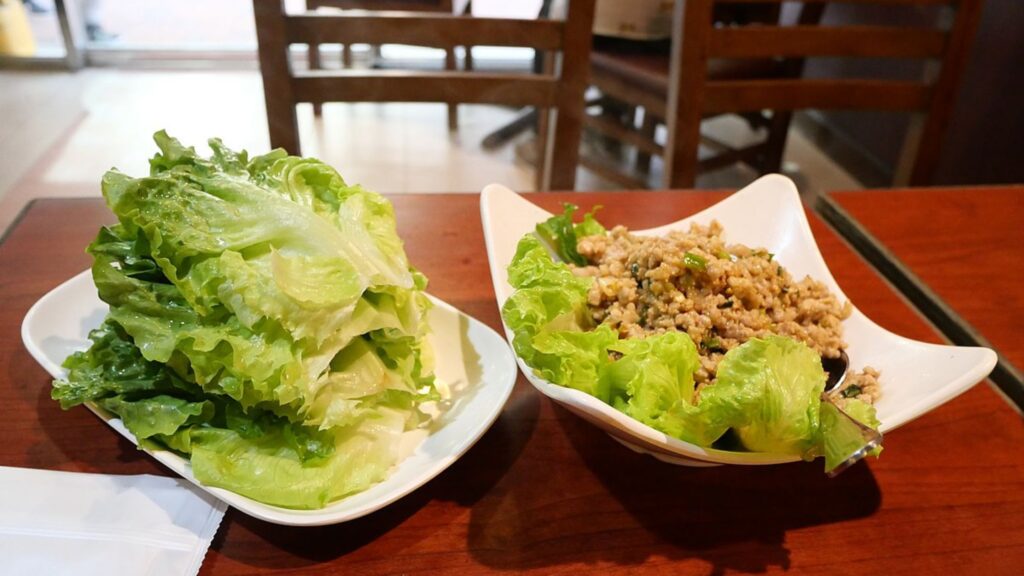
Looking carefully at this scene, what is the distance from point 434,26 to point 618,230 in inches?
28.3

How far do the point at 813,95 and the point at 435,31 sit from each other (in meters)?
0.90

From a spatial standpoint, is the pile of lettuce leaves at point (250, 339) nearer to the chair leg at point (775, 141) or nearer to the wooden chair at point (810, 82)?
the wooden chair at point (810, 82)

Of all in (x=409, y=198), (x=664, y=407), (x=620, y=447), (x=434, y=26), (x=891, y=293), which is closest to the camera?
(x=664, y=407)

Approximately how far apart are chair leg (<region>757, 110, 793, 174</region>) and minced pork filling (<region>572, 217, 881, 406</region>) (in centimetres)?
210

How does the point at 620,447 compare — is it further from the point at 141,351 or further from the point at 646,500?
the point at 141,351

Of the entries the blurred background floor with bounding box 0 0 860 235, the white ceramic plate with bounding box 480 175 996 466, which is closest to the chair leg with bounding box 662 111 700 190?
the white ceramic plate with bounding box 480 175 996 466

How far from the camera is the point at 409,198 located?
1.29 m

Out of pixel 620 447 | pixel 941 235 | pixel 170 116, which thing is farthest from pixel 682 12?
pixel 170 116

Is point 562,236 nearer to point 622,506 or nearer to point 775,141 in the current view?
Result: point 622,506

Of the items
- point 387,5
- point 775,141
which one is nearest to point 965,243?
point 775,141

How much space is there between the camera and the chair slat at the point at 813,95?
1636 mm

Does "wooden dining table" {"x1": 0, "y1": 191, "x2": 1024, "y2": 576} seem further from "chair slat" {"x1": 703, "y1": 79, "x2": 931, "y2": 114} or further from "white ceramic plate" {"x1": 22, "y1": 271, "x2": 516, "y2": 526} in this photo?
"chair slat" {"x1": 703, "y1": 79, "x2": 931, "y2": 114}

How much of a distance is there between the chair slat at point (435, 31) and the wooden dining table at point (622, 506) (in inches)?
30.4

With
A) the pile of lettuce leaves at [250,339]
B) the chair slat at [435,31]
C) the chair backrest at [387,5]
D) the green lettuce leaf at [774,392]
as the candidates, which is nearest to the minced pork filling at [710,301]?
the green lettuce leaf at [774,392]
